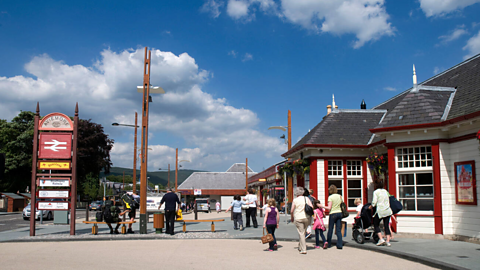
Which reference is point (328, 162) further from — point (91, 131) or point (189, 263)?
point (91, 131)

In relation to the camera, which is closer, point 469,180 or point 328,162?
point 469,180

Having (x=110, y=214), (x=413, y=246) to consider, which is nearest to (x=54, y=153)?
(x=110, y=214)

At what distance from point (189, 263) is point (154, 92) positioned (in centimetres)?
871

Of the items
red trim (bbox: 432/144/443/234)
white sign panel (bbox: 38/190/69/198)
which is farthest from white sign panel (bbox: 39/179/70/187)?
red trim (bbox: 432/144/443/234)

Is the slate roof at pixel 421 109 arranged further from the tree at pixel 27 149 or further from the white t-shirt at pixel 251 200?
the tree at pixel 27 149

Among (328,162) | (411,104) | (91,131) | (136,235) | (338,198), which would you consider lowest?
Result: (136,235)

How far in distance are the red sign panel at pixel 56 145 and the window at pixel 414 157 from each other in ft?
38.4

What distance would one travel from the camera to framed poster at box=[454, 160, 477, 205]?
11.6m

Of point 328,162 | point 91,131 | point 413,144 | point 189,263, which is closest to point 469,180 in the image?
point 413,144

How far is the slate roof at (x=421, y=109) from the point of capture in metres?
13.1

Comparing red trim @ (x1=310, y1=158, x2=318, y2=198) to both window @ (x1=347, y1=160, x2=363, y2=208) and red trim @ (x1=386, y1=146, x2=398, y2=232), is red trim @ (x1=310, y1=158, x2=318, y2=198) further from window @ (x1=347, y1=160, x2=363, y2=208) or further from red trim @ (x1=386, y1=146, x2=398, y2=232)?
red trim @ (x1=386, y1=146, x2=398, y2=232)

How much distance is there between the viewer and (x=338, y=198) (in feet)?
36.1

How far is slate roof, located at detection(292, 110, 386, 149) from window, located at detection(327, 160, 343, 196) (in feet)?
3.10

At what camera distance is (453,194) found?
1254cm
